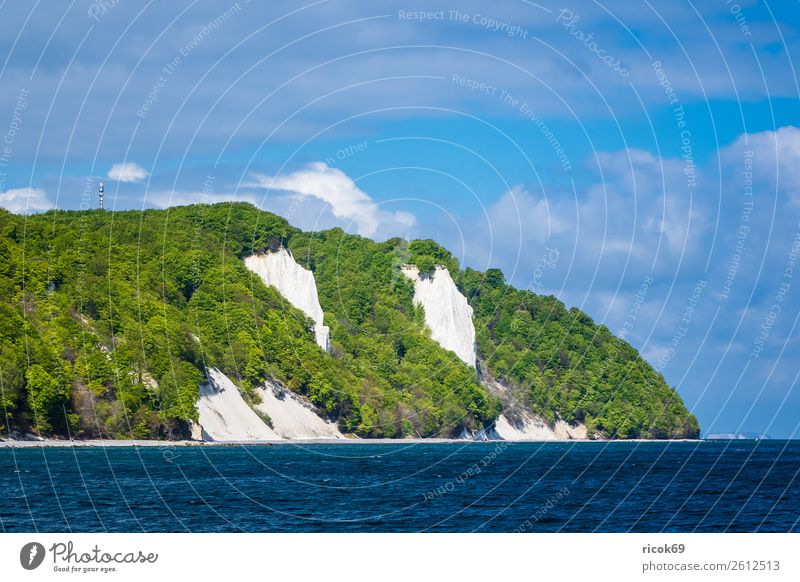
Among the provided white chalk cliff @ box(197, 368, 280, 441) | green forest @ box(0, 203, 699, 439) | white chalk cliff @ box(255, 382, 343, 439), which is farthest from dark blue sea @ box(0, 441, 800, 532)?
white chalk cliff @ box(255, 382, 343, 439)

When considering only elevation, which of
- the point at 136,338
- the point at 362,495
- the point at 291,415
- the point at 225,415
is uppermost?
the point at 136,338

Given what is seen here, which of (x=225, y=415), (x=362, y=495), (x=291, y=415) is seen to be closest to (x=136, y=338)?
(x=225, y=415)

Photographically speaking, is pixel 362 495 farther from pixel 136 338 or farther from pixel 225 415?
pixel 225 415

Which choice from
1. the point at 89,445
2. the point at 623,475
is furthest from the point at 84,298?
the point at 623,475

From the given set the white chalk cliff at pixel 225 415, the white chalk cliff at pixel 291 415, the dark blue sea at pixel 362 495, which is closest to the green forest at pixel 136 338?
the white chalk cliff at pixel 291 415

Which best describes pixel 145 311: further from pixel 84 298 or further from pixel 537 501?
pixel 537 501

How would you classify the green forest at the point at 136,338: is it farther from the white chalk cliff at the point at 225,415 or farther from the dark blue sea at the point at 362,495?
the dark blue sea at the point at 362,495
